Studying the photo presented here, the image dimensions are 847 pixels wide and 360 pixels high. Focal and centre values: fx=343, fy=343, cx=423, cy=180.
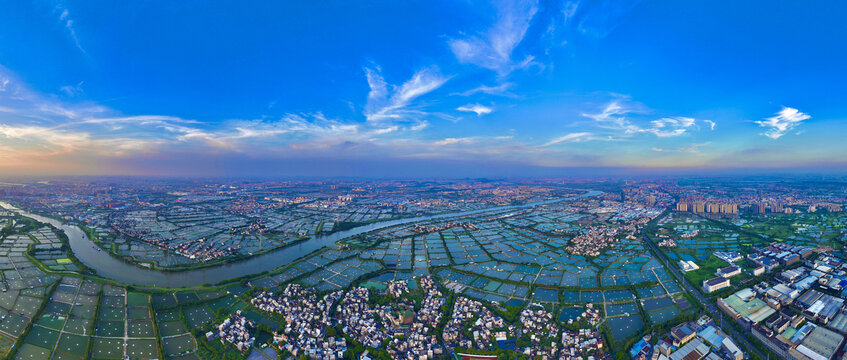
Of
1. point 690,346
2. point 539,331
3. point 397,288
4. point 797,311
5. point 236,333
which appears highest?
point 797,311

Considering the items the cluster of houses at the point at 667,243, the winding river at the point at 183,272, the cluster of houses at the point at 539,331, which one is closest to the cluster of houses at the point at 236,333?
the winding river at the point at 183,272


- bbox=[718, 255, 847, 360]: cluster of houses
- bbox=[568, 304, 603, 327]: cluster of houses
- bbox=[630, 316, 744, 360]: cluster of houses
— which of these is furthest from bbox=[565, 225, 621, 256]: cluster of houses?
bbox=[630, 316, 744, 360]: cluster of houses

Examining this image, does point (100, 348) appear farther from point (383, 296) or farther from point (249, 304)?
point (383, 296)

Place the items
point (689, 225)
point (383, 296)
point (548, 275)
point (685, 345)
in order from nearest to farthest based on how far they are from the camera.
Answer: point (685, 345) < point (383, 296) < point (548, 275) < point (689, 225)

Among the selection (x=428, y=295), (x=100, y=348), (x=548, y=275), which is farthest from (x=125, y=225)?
(x=548, y=275)

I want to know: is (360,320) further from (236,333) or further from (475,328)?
(236,333)

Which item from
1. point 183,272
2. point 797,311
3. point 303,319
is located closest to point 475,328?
point 303,319
